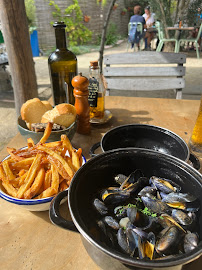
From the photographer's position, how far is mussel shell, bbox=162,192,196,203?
0.61 metres

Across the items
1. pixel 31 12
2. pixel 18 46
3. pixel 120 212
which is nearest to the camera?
pixel 120 212

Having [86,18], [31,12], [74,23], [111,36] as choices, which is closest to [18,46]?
[31,12]

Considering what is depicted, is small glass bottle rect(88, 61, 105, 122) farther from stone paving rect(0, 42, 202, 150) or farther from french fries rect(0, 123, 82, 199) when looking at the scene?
stone paving rect(0, 42, 202, 150)

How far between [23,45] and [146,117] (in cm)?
171

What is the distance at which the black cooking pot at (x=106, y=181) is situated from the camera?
1.56ft

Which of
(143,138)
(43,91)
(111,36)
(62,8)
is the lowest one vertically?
(43,91)

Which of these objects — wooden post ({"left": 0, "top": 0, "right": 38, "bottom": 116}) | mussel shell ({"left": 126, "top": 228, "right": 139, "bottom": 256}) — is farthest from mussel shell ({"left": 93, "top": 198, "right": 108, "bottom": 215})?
wooden post ({"left": 0, "top": 0, "right": 38, "bottom": 116})

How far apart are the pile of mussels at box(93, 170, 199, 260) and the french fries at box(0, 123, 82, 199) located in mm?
185

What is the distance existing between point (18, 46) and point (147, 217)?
2375mm

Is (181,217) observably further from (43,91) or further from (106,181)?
(43,91)

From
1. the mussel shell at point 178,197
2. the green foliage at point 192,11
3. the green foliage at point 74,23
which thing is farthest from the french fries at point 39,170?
the green foliage at point 192,11

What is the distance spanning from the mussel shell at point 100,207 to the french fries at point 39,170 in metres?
0.18

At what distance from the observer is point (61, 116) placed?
114 cm

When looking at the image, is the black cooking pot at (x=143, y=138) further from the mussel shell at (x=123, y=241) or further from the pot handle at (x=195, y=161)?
the mussel shell at (x=123, y=241)
